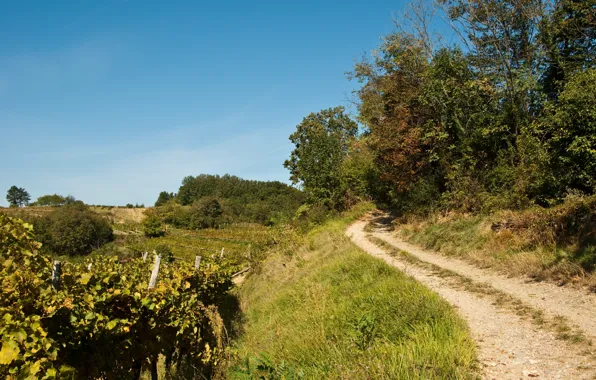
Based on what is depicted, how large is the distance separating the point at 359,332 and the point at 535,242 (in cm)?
631

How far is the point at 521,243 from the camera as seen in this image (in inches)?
354

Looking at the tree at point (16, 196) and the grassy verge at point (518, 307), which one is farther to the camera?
the tree at point (16, 196)

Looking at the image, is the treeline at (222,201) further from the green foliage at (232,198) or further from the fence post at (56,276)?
the fence post at (56,276)

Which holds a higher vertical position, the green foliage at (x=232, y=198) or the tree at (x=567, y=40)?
the green foliage at (x=232, y=198)

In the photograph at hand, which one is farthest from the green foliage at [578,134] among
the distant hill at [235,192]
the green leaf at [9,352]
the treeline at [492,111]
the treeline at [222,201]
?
the distant hill at [235,192]

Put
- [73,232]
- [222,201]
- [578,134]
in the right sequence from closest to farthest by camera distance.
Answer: [578,134] < [73,232] < [222,201]

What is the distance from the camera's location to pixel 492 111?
14.8 meters

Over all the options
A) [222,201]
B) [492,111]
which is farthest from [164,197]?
[492,111]

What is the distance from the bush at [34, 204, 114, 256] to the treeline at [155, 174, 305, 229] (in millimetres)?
22099

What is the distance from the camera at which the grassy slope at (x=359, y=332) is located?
147 inches

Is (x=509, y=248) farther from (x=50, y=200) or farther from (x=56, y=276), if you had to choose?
(x=50, y=200)

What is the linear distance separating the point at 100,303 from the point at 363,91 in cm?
1947

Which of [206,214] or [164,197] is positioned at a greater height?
[164,197]

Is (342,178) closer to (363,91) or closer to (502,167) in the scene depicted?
(363,91)
